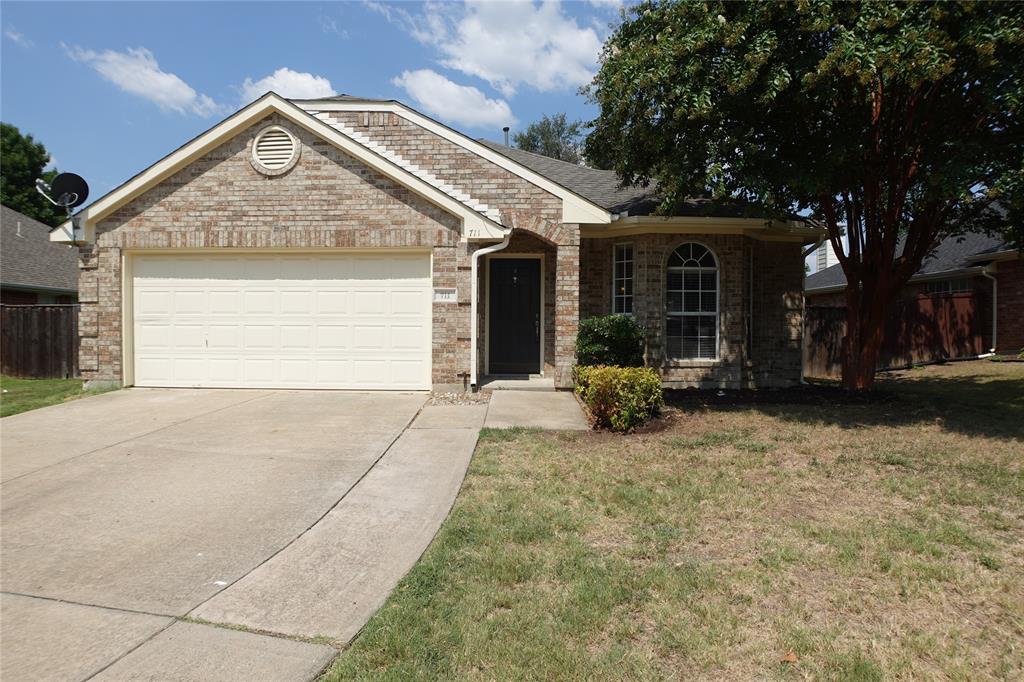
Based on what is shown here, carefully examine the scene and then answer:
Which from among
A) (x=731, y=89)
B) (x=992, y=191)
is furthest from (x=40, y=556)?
(x=992, y=191)

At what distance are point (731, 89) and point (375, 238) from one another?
19.6 feet

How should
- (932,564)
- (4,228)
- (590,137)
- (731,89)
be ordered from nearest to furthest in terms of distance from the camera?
(932,564) → (731,89) → (590,137) → (4,228)

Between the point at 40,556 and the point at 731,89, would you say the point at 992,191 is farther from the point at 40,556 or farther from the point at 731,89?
the point at 40,556

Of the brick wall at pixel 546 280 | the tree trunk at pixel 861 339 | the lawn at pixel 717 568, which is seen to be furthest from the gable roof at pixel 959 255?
the lawn at pixel 717 568

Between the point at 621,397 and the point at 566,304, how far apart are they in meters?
3.31

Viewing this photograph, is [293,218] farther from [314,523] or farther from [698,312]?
[698,312]

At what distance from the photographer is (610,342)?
10.6m

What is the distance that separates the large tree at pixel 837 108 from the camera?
22.9 ft

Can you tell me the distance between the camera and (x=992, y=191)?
7.11m

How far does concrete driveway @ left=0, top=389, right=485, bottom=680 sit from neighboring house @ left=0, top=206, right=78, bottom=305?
13.5 metres

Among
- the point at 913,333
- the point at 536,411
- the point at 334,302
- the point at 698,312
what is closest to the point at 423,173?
the point at 334,302

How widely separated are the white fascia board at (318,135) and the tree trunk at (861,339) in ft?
21.7

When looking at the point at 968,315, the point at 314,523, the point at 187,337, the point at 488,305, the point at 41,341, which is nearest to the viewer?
the point at 314,523

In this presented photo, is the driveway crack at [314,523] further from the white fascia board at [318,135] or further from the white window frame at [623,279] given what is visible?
the white window frame at [623,279]
